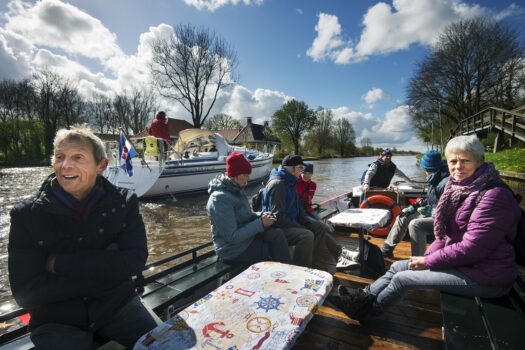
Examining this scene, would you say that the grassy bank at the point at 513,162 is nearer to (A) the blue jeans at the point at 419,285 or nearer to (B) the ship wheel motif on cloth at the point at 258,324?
(A) the blue jeans at the point at 419,285

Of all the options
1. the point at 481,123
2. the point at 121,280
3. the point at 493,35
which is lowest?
the point at 121,280

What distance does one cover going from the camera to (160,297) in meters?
2.25

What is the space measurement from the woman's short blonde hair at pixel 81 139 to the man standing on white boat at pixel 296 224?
1.84 metres

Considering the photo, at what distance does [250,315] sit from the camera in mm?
1375

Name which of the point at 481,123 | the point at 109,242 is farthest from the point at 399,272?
the point at 481,123

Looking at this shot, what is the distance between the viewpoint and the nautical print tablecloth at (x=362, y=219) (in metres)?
2.99

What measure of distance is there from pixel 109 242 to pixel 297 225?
2.15m

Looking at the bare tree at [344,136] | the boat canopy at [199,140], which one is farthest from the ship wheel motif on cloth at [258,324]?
the bare tree at [344,136]

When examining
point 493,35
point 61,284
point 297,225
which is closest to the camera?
point 61,284

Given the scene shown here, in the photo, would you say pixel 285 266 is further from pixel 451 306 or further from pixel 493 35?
pixel 493 35

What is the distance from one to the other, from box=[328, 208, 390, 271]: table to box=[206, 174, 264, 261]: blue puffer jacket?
3.29ft

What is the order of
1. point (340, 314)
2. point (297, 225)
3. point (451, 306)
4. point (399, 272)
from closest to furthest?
1. point (451, 306)
2. point (399, 272)
3. point (340, 314)
4. point (297, 225)

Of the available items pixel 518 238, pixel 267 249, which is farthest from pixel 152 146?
pixel 518 238

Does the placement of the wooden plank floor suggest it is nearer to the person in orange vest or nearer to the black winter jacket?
the black winter jacket
